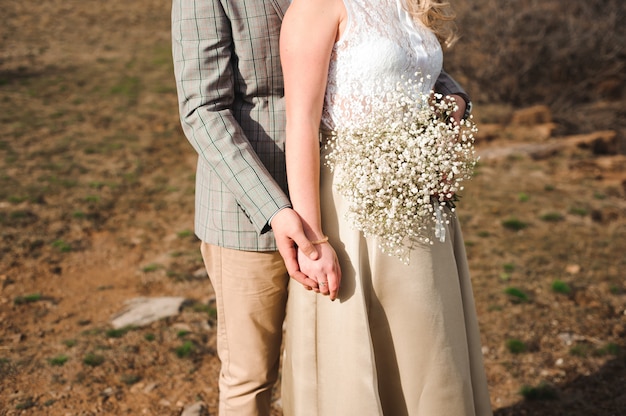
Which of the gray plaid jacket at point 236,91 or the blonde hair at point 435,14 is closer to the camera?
the gray plaid jacket at point 236,91

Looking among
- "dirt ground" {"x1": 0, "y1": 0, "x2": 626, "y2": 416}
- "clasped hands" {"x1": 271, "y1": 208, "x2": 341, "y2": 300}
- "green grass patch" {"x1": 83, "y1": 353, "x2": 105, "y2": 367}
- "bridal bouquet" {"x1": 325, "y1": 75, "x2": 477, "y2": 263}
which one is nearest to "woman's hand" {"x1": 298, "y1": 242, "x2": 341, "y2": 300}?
"clasped hands" {"x1": 271, "y1": 208, "x2": 341, "y2": 300}

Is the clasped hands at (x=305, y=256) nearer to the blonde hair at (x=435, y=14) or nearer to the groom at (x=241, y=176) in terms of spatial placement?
the groom at (x=241, y=176)

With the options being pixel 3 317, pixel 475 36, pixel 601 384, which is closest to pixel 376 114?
pixel 601 384

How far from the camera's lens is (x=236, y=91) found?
74.2 inches

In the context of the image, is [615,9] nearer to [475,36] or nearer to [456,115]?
[475,36]

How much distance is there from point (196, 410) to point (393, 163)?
2.14 meters

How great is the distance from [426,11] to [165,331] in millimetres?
2891

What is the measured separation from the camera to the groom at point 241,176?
1743mm

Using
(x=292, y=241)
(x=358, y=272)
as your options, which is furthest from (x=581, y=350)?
(x=292, y=241)

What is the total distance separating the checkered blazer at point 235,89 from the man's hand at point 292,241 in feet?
0.12

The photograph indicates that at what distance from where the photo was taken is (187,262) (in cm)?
498

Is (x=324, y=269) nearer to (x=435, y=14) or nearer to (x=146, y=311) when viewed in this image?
(x=435, y=14)

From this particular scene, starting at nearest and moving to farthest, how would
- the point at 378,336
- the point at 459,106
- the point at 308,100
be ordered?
the point at 308,100 → the point at 378,336 → the point at 459,106

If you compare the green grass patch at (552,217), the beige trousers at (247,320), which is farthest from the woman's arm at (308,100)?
the green grass patch at (552,217)
